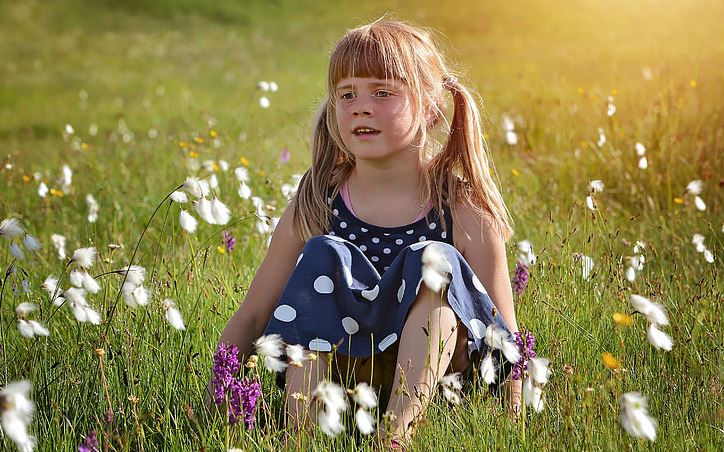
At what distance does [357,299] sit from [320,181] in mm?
683

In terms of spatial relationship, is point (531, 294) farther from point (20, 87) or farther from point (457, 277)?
point (20, 87)

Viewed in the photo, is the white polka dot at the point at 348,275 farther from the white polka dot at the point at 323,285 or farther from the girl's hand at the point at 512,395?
the girl's hand at the point at 512,395

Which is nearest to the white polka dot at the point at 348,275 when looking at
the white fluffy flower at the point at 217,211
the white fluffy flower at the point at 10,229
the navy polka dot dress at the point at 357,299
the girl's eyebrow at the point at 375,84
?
the navy polka dot dress at the point at 357,299

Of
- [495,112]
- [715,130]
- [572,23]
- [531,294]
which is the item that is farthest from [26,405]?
[572,23]

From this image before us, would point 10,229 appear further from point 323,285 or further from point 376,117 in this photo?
point 376,117

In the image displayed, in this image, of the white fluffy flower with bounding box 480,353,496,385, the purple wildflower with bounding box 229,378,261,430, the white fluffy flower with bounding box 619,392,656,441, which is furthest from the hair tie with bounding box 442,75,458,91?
the white fluffy flower with bounding box 619,392,656,441

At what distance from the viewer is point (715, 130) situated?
Result: 5.85 meters

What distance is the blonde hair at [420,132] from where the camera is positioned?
3.18m

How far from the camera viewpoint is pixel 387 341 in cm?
280

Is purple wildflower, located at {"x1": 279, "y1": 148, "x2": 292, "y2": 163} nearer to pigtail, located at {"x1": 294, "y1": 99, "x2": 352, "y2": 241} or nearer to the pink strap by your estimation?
pigtail, located at {"x1": 294, "y1": 99, "x2": 352, "y2": 241}

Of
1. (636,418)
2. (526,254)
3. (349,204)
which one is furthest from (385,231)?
(636,418)

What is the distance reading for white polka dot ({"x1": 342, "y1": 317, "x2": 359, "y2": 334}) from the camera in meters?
2.87

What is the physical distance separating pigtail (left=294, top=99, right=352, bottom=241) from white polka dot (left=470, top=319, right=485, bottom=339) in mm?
735

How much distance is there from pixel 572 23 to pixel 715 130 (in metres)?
16.8
